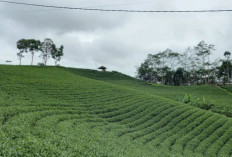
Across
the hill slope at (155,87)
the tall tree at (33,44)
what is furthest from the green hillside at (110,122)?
the tall tree at (33,44)

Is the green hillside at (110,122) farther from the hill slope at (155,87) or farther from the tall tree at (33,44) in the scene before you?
the tall tree at (33,44)

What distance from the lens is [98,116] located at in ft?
44.4

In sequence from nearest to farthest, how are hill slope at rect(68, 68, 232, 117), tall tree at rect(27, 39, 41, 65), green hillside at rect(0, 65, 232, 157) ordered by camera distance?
green hillside at rect(0, 65, 232, 157) < hill slope at rect(68, 68, 232, 117) < tall tree at rect(27, 39, 41, 65)

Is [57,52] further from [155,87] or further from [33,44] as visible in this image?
[155,87]

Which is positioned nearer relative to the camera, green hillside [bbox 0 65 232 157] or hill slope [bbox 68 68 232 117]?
green hillside [bbox 0 65 232 157]

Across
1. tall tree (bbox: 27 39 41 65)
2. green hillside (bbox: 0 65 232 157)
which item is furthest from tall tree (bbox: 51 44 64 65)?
green hillside (bbox: 0 65 232 157)

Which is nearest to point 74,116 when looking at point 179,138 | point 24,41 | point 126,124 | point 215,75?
point 126,124

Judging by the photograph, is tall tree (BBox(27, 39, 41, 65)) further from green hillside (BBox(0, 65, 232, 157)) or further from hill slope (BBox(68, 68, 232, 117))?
green hillside (BBox(0, 65, 232, 157))

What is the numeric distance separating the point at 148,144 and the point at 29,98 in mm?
7741

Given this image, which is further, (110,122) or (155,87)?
(155,87)

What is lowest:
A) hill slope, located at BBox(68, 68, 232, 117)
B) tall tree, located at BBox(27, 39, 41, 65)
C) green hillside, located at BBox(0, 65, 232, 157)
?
green hillside, located at BBox(0, 65, 232, 157)

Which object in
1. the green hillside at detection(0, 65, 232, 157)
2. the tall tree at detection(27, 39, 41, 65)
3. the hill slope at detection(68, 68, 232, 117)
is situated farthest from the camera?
the tall tree at detection(27, 39, 41, 65)

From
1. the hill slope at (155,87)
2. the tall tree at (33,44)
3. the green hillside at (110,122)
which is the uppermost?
the tall tree at (33,44)

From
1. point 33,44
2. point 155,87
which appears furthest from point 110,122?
point 33,44
